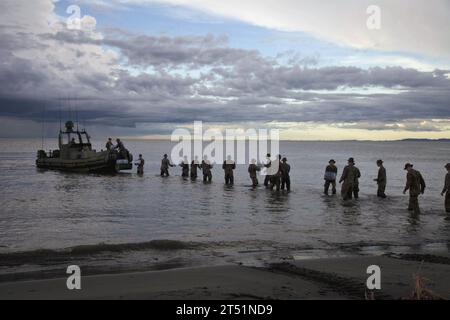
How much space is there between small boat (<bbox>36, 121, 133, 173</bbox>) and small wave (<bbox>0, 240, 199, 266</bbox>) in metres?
26.0

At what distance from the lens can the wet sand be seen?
19.4ft

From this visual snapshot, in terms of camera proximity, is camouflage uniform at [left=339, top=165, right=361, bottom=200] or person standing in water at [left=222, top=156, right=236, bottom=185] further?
person standing in water at [left=222, top=156, right=236, bottom=185]

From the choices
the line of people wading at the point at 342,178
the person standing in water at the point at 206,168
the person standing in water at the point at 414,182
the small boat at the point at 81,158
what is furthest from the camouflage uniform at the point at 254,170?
the small boat at the point at 81,158

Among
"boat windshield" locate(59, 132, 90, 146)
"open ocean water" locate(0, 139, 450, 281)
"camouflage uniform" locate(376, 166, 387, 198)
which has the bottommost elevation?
"open ocean water" locate(0, 139, 450, 281)

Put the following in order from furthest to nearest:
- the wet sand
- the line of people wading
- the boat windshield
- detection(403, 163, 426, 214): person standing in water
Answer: the boat windshield < the line of people wading < detection(403, 163, 426, 214): person standing in water < the wet sand

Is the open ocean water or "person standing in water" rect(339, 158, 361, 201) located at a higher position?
"person standing in water" rect(339, 158, 361, 201)

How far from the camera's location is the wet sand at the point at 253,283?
233 inches

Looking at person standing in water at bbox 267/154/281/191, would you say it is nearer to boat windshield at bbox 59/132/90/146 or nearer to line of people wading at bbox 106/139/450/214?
line of people wading at bbox 106/139/450/214

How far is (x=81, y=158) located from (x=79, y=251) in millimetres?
29546

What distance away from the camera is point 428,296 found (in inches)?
230

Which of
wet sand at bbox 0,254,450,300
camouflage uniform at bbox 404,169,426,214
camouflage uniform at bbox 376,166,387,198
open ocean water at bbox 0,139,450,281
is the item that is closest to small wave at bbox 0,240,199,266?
open ocean water at bbox 0,139,450,281

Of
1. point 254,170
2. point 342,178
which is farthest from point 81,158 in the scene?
point 342,178

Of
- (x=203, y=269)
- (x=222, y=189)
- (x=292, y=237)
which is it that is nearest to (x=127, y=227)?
(x=292, y=237)

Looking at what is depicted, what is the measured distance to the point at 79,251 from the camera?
9539mm
